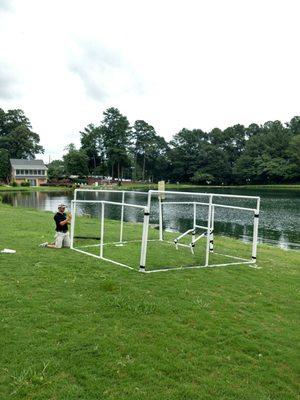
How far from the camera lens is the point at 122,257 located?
1288 centimetres

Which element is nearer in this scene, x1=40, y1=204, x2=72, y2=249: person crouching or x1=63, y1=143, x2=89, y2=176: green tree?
x1=40, y1=204, x2=72, y2=249: person crouching

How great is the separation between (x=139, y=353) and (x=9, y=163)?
335ft

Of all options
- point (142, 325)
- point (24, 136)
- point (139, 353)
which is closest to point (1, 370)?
point (139, 353)

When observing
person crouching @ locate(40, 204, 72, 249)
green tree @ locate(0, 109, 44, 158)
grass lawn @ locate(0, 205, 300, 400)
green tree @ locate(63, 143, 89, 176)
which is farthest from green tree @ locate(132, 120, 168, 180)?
grass lawn @ locate(0, 205, 300, 400)

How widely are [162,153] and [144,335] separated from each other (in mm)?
119463

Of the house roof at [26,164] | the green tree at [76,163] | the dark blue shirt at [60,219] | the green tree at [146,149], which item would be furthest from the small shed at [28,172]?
the dark blue shirt at [60,219]

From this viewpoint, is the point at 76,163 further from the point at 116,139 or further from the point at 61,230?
the point at 61,230

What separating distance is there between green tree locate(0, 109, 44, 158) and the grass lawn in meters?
105

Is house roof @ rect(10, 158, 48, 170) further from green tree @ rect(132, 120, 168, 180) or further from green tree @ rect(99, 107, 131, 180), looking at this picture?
green tree @ rect(132, 120, 168, 180)

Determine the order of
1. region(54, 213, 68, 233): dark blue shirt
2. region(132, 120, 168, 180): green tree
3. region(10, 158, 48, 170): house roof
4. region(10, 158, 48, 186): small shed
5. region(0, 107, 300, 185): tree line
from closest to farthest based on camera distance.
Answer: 1. region(54, 213, 68, 233): dark blue shirt
2. region(10, 158, 48, 186): small shed
3. region(10, 158, 48, 170): house roof
4. region(0, 107, 300, 185): tree line
5. region(132, 120, 168, 180): green tree

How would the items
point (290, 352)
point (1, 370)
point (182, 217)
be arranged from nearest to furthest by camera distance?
Result: point (1, 370) < point (290, 352) < point (182, 217)

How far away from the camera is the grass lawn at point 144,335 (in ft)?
16.5

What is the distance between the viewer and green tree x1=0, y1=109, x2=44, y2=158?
109438mm

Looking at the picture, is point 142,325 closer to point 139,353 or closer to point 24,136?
point 139,353
